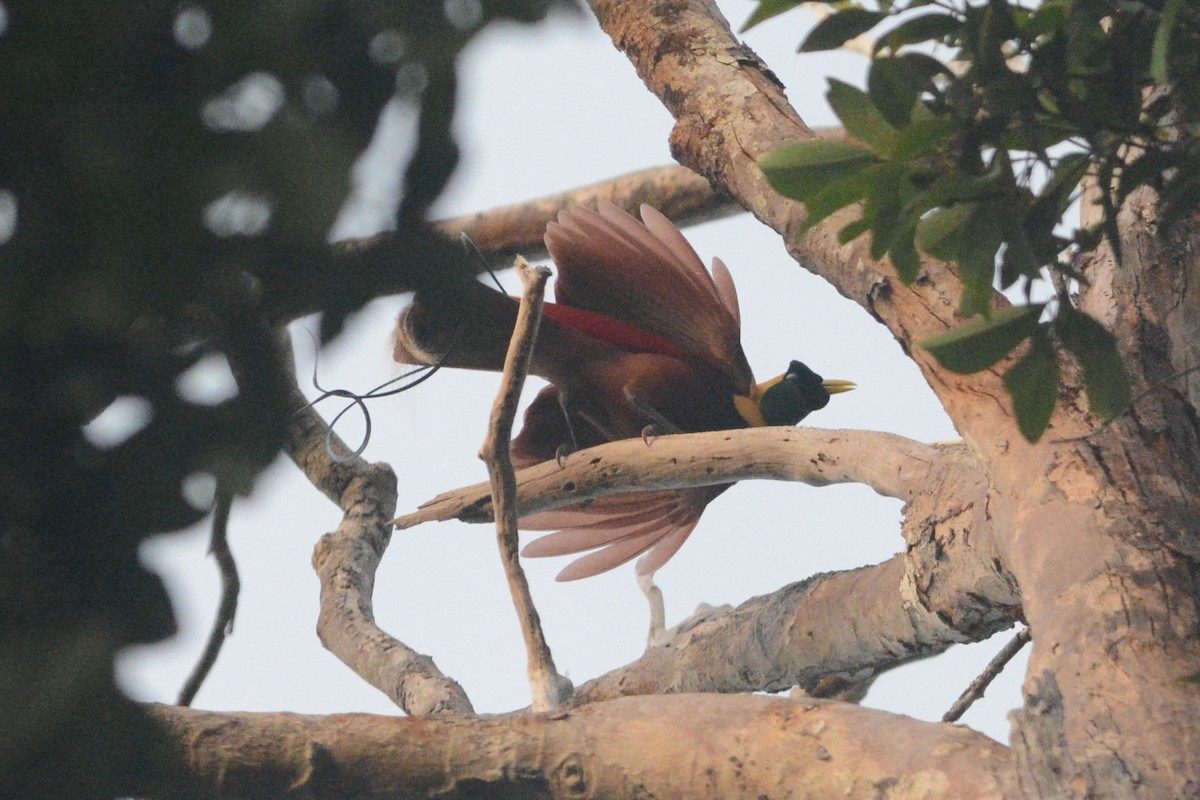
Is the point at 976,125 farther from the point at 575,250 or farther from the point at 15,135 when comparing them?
the point at 575,250

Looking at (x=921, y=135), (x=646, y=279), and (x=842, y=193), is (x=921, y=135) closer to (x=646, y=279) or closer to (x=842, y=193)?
(x=842, y=193)

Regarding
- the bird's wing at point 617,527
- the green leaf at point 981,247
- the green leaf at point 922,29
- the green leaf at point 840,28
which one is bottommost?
the green leaf at point 981,247

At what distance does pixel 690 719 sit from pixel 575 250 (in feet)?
4.15

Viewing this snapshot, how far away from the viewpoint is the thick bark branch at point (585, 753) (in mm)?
1045

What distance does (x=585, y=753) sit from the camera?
1112 millimetres

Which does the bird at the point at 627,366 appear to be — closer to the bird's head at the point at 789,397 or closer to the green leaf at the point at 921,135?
the bird's head at the point at 789,397

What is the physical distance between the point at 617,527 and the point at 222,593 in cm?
192

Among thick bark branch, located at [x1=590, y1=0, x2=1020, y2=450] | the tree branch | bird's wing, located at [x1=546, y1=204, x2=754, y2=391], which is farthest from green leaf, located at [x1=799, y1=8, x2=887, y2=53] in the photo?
bird's wing, located at [x1=546, y1=204, x2=754, y2=391]

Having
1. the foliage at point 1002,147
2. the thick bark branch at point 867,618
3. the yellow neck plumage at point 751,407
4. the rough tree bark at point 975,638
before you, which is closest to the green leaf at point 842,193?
the foliage at point 1002,147

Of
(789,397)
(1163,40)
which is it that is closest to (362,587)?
(789,397)

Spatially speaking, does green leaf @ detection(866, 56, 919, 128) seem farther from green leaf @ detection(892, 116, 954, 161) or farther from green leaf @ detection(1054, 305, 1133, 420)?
green leaf @ detection(1054, 305, 1133, 420)

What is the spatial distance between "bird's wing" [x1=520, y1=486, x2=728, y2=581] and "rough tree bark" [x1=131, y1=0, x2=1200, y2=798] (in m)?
0.94

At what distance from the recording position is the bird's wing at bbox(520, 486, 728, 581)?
2.44 metres

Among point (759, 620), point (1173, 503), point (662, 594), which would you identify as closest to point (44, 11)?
point (1173, 503)
